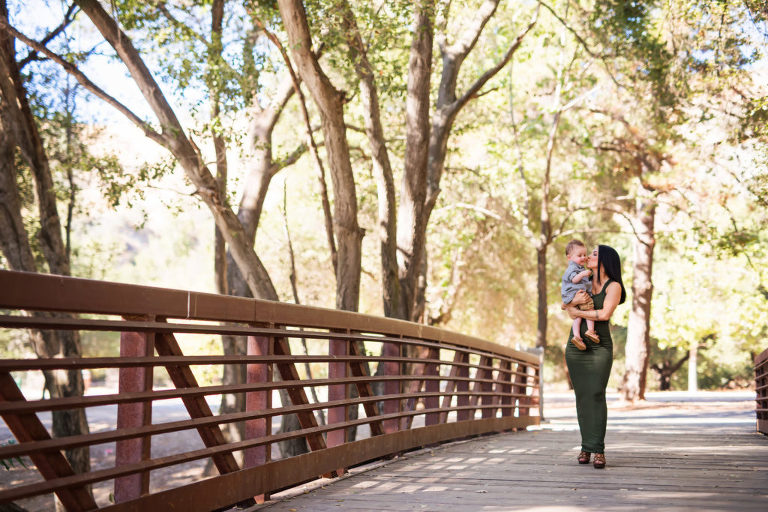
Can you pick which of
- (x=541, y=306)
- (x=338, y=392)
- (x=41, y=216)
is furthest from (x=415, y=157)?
(x=541, y=306)

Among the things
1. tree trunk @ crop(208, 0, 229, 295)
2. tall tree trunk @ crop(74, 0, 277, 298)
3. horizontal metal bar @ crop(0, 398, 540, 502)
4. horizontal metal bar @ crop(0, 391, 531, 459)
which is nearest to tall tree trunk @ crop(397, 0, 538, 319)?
tall tree trunk @ crop(74, 0, 277, 298)

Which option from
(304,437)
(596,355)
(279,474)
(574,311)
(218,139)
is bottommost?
(279,474)

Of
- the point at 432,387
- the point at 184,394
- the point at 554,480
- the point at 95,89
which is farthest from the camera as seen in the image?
the point at 95,89

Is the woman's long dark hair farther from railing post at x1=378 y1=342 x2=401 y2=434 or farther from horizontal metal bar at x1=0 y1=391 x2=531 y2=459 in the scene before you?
horizontal metal bar at x1=0 y1=391 x2=531 y2=459

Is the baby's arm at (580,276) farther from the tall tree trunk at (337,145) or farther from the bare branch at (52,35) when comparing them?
the bare branch at (52,35)

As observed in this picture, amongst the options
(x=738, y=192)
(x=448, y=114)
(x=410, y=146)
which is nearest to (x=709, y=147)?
(x=738, y=192)

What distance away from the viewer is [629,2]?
44.3ft

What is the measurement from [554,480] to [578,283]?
1.76 metres

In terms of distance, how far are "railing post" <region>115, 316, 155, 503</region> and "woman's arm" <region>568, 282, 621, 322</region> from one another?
418 centimetres

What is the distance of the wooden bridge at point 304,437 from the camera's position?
3.70 meters

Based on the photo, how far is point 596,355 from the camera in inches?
292

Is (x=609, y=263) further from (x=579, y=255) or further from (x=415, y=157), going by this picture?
(x=415, y=157)

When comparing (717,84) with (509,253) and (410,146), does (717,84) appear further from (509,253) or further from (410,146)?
(509,253)

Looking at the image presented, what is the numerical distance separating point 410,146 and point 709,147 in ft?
28.1
